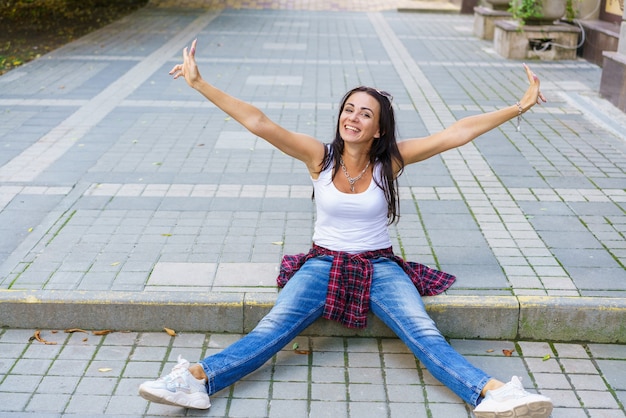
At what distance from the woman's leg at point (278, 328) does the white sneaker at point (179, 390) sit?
0.26 feet

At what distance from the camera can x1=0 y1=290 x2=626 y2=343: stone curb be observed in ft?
14.5

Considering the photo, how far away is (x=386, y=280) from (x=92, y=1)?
1809 cm

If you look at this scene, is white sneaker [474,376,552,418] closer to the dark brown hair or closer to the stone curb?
the stone curb

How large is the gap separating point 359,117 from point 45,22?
15.1m

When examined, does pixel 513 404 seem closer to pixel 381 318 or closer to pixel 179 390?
pixel 381 318

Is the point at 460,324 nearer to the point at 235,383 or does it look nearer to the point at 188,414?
the point at 235,383

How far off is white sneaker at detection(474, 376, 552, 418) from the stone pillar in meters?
6.81

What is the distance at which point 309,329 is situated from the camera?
14.7 feet

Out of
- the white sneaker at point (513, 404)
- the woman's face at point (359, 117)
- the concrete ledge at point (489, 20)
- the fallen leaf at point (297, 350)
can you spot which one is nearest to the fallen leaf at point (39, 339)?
the fallen leaf at point (297, 350)

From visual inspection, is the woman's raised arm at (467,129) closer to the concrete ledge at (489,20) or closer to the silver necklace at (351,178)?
the silver necklace at (351,178)

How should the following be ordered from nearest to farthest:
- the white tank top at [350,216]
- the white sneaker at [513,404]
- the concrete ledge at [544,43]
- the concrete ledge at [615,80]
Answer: the white sneaker at [513,404] → the white tank top at [350,216] → the concrete ledge at [615,80] → the concrete ledge at [544,43]

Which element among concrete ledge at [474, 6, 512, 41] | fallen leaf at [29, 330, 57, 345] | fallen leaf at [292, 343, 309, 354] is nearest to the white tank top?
fallen leaf at [292, 343, 309, 354]

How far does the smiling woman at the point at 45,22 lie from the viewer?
14.0 metres

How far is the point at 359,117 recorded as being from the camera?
4.18 m
